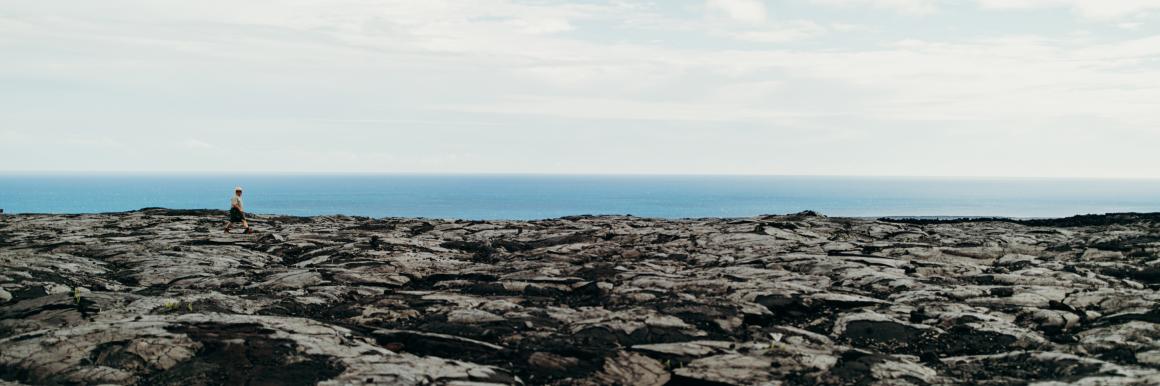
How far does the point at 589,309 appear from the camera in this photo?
16.0 meters

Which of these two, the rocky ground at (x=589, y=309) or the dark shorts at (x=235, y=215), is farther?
the dark shorts at (x=235, y=215)

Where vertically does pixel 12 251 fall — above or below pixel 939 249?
below

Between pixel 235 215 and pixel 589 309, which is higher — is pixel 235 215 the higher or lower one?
the higher one

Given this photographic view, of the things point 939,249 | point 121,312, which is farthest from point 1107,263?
point 121,312

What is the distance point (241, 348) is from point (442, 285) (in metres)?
7.05

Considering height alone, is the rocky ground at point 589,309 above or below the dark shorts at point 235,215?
below

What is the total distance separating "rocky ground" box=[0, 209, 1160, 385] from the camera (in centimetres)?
1175

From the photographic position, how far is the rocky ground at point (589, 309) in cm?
1175

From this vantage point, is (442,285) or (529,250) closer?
(442,285)

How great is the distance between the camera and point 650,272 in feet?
65.7

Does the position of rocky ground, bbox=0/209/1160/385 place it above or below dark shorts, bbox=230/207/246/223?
below

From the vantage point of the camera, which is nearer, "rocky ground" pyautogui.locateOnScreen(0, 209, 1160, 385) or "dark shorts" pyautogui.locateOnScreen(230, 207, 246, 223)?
"rocky ground" pyautogui.locateOnScreen(0, 209, 1160, 385)

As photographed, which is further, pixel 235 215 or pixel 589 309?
pixel 235 215

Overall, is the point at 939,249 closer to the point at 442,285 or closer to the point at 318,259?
the point at 442,285
